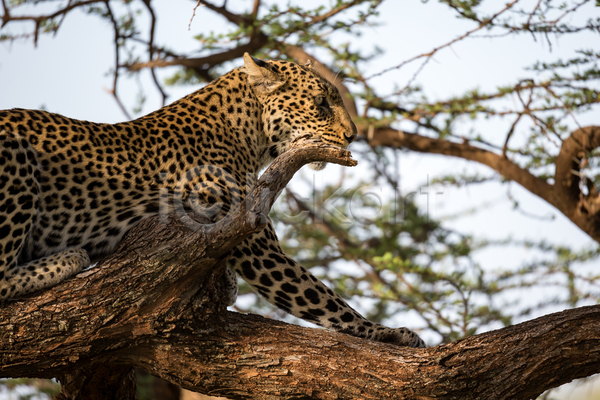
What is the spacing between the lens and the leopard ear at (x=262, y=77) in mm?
6527

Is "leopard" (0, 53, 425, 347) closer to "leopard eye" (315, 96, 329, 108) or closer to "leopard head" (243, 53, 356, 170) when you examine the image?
"leopard head" (243, 53, 356, 170)

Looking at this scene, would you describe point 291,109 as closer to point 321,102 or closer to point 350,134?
point 321,102

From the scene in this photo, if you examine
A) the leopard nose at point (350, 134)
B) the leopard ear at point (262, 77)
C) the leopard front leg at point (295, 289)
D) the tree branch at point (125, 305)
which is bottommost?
the tree branch at point (125, 305)

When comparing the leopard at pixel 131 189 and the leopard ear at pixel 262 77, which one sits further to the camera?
the leopard ear at pixel 262 77

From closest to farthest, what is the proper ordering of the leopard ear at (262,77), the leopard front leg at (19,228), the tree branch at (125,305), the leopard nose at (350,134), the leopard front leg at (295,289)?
the tree branch at (125,305), the leopard front leg at (19,228), the leopard front leg at (295,289), the leopard ear at (262,77), the leopard nose at (350,134)

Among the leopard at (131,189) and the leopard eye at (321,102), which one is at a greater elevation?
the leopard eye at (321,102)

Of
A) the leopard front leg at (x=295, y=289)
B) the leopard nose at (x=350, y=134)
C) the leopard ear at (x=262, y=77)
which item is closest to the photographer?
the leopard front leg at (x=295, y=289)

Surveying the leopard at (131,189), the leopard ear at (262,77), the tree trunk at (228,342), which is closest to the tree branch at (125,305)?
the tree trunk at (228,342)

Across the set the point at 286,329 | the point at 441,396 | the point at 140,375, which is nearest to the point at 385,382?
the point at 441,396

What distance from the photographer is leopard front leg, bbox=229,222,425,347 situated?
216 inches

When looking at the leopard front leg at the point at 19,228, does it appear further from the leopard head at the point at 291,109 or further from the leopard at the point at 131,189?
the leopard head at the point at 291,109

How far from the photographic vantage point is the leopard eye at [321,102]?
6.66 m

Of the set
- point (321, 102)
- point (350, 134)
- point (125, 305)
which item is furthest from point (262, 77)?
point (125, 305)

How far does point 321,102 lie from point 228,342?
9.57 ft
